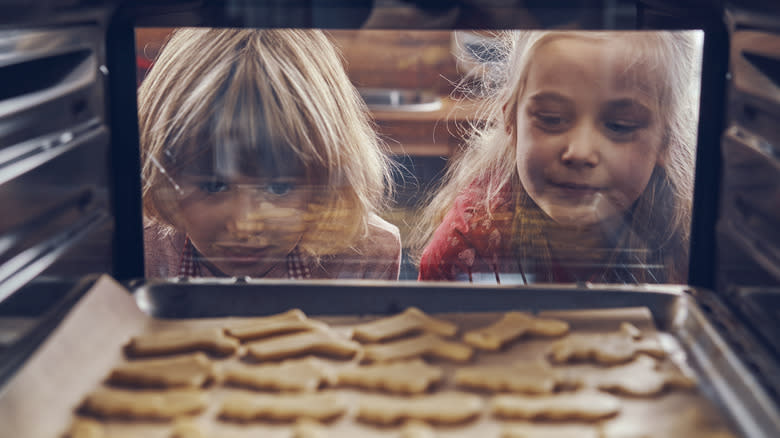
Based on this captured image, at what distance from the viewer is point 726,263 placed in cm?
124

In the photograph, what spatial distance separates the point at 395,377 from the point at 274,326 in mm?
261

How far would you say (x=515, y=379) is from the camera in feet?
3.50

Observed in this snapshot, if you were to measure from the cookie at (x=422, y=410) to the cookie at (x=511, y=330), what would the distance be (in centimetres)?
17

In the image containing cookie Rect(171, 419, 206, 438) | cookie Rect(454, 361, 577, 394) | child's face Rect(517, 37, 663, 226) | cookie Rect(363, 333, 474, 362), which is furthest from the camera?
child's face Rect(517, 37, 663, 226)

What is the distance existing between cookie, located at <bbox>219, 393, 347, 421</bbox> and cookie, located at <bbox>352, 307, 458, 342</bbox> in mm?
196

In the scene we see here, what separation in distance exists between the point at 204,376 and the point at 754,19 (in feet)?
3.32

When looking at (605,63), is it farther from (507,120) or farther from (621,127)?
(507,120)

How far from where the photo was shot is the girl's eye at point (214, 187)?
56.4 inches

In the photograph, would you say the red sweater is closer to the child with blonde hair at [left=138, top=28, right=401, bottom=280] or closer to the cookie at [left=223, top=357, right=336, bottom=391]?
the child with blonde hair at [left=138, top=28, right=401, bottom=280]

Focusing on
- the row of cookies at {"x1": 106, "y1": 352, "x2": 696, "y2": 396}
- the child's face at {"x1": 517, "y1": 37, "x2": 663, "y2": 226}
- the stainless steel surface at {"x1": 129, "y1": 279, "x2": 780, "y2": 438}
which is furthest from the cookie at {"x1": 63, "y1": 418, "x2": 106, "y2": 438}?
the child's face at {"x1": 517, "y1": 37, "x2": 663, "y2": 226}

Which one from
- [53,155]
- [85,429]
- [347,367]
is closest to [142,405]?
[85,429]

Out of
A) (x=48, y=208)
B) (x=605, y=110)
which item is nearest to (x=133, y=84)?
(x=48, y=208)

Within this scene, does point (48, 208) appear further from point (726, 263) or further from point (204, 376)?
point (726, 263)

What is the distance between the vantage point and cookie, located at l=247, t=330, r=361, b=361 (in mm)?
1153
